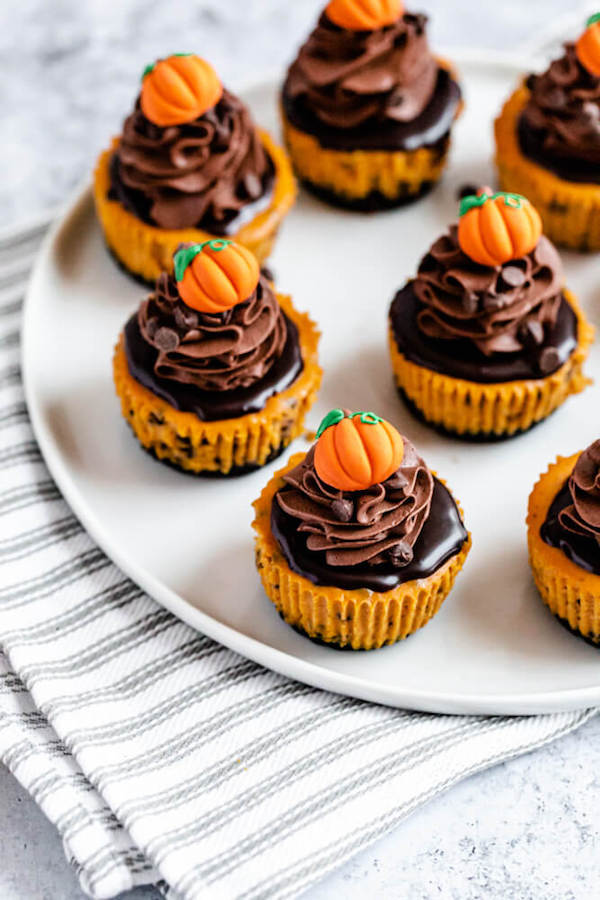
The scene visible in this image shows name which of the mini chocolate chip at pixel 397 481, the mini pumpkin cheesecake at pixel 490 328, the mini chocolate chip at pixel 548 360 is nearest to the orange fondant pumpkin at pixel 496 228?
the mini pumpkin cheesecake at pixel 490 328

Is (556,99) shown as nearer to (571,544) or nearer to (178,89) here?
(178,89)

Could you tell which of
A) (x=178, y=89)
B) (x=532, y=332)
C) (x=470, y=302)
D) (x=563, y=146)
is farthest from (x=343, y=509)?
(x=563, y=146)

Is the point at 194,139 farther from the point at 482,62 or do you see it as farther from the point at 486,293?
the point at 482,62

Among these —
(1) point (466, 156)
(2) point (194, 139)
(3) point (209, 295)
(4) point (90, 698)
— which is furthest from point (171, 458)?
(1) point (466, 156)

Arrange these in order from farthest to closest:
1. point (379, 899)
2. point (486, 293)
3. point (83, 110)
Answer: point (83, 110)
point (486, 293)
point (379, 899)

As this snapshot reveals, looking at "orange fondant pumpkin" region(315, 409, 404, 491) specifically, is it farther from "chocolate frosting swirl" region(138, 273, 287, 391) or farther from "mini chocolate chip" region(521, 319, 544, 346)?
"mini chocolate chip" region(521, 319, 544, 346)

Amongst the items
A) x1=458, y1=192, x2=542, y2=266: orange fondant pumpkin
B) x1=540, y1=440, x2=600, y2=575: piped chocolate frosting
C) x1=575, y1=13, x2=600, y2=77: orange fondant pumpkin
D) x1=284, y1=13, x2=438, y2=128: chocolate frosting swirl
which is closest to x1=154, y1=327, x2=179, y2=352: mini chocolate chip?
x1=458, y1=192, x2=542, y2=266: orange fondant pumpkin

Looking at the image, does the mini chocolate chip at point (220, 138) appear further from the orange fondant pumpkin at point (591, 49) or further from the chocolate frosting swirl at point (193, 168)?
the orange fondant pumpkin at point (591, 49)
